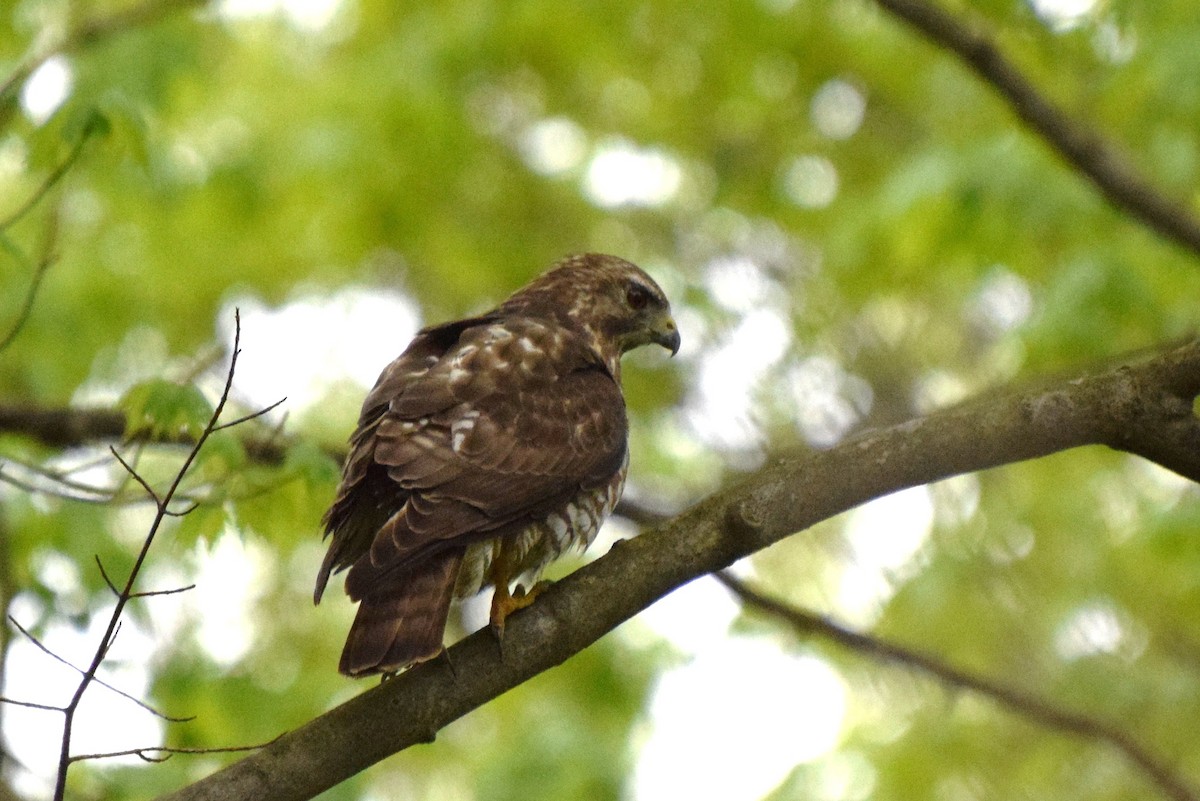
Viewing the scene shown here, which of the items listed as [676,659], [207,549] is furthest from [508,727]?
[207,549]

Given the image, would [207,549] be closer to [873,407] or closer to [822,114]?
[873,407]

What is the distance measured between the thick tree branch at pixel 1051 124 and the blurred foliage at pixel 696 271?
17.5 inches

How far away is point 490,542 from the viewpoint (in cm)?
388

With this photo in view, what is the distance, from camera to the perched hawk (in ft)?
11.4

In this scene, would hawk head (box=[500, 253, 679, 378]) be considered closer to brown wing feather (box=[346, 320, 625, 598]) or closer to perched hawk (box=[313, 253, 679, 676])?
perched hawk (box=[313, 253, 679, 676])

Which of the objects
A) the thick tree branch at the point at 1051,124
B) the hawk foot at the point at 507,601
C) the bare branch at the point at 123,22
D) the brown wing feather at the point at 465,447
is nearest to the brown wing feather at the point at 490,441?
the brown wing feather at the point at 465,447

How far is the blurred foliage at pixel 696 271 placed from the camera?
673cm

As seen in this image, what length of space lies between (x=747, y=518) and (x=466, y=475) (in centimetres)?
79

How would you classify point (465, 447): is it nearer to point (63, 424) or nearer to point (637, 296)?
point (637, 296)

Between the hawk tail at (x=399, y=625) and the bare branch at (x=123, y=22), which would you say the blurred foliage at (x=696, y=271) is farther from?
the hawk tail at (x=399, y=625)

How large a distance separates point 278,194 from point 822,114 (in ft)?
11.6

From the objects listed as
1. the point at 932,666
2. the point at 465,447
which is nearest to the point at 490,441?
the point at 465,447

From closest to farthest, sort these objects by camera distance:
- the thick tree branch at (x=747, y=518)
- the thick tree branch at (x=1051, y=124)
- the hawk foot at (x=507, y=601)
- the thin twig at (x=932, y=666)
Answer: the thick tree branch at (x=747, y=518)
the hawk foot at (x=507, y=601)
the thin twig at (x=932, y=666)
the thick tree branch at (x=1051, y=124)

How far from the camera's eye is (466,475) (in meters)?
3.76
